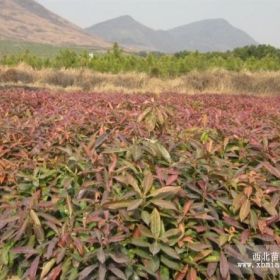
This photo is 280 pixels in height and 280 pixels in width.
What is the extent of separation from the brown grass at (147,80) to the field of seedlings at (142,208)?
16.6 metres

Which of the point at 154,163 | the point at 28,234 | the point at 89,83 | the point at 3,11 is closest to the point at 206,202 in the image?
the point at 154,163

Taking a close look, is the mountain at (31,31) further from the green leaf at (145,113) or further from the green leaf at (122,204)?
the green leaf at (122,204)

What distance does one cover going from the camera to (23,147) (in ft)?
11.2

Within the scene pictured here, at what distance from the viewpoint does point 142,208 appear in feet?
7.68

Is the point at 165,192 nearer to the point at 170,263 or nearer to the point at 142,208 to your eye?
the point at 142,208

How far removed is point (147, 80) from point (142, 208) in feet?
61.1

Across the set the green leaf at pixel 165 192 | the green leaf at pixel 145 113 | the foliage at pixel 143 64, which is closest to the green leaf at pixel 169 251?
the green leaf at pixel 165 192

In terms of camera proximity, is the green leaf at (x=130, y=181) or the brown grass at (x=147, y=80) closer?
the green leaf at (x=130, y=181)

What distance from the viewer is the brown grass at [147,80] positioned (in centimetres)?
2002

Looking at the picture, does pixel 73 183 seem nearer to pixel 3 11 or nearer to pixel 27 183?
pixel 27 183

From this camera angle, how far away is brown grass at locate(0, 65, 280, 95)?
20.0 metres

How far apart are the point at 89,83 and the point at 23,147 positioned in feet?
56.1

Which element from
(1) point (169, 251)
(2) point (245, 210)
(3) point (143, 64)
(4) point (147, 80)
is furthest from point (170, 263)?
(3) point (143, 64)

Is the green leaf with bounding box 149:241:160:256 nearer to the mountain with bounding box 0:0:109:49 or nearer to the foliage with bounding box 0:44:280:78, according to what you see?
the foliage with bounding box 0:44:280:78
